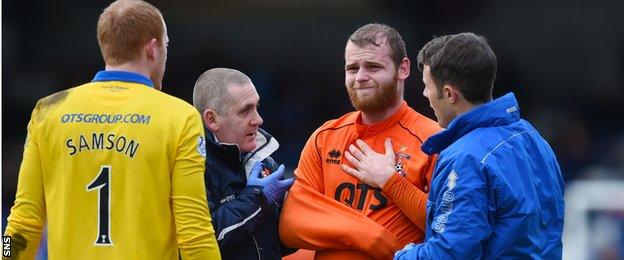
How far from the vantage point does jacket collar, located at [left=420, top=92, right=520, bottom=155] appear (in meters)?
3.58

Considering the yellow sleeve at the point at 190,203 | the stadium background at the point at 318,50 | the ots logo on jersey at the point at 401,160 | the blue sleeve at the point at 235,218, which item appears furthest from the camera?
the stadium background at the point at 318,50

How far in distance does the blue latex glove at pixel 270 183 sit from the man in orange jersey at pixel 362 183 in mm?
54

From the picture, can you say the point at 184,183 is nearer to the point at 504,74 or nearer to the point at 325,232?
the point at 325,232

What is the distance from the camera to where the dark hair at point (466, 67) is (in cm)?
359

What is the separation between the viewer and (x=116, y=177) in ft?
11.2

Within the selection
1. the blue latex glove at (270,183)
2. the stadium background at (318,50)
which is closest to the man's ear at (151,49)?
the blue latex glove at (270,183)

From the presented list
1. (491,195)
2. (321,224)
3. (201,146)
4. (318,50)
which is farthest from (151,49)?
(318,50)

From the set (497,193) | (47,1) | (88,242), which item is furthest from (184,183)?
(47,1)

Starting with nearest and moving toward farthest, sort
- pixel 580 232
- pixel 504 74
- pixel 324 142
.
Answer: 1. pixel 324 142
2. pixel 580 232
3. pixel 504 74

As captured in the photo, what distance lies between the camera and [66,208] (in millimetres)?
3451

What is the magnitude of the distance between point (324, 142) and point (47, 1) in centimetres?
994

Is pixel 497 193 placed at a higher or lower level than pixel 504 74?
higher

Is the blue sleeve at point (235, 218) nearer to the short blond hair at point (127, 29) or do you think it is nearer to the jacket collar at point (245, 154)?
the jacket collar at point (245, 154)

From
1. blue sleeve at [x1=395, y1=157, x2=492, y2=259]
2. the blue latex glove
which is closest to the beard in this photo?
the blue latex glove
